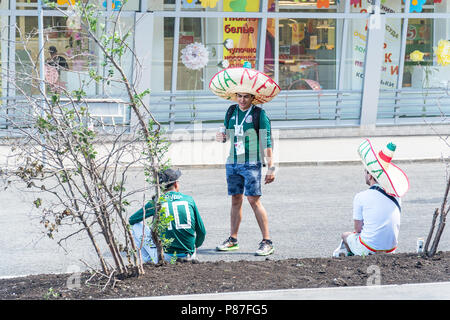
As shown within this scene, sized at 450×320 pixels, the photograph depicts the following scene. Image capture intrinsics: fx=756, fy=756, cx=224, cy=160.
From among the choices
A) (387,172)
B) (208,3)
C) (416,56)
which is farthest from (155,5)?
(387,172)

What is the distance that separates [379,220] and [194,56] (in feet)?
38.7

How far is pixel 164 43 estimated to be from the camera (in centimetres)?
1764

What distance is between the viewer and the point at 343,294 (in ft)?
→ 16.9

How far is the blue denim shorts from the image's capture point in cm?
788

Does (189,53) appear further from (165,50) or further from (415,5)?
(415,5)

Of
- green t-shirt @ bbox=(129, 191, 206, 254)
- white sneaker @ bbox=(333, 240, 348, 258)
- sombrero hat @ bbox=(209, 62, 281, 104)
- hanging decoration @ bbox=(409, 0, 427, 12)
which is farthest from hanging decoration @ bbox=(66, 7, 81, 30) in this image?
hanging decoration @ bbox=(409, 0, 427, 12)

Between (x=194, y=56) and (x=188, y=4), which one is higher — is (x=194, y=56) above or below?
below

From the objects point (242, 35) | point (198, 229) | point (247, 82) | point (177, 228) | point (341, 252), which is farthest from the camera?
point (242, 35)

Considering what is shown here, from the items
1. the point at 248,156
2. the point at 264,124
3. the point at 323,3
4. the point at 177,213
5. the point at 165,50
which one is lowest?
the point at 177,213

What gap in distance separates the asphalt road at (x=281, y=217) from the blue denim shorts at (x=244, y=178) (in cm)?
68

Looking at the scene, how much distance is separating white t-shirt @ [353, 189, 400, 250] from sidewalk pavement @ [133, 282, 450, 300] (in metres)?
1.31

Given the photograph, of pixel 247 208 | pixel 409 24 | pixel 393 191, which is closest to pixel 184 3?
pixel 409 24

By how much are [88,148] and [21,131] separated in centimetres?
55

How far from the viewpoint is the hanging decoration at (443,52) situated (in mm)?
19797
